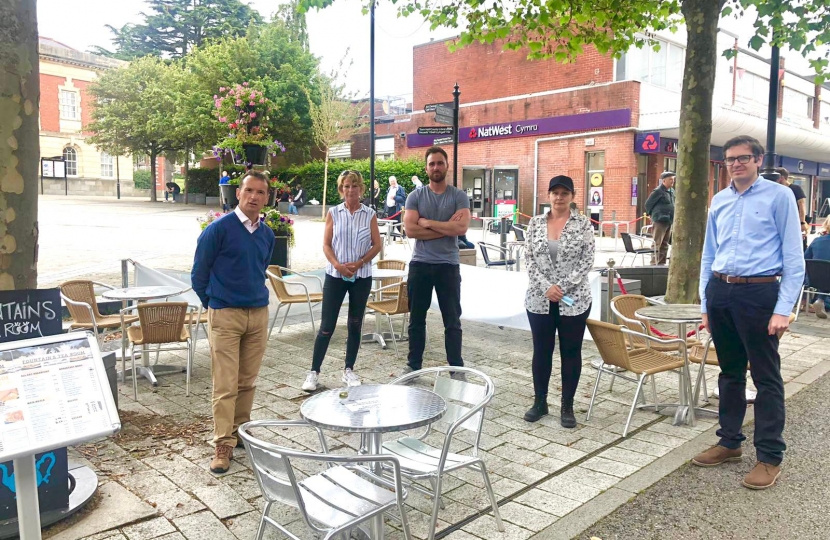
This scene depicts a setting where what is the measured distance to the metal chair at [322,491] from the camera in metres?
2.36

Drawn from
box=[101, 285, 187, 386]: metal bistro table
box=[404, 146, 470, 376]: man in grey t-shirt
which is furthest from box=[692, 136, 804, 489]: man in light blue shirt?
box=[101, 285, 187, 386]: metal bistro table

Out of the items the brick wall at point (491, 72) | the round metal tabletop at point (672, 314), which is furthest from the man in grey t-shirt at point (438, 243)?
the brick wall at point (491, 72)

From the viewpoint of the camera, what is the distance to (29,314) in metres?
3.08

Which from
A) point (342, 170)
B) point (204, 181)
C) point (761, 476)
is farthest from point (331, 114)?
point (761, 476)

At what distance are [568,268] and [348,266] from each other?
1.75 meters

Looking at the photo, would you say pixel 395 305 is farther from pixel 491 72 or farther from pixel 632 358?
pixel 491 72

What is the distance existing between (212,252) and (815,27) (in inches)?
349

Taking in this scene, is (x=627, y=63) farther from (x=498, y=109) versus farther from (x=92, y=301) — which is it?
(x=92, y=301)

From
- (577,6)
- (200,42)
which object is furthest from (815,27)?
(200,42)

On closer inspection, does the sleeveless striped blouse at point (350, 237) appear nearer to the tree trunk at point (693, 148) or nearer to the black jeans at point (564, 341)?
the black jeans at point (564, 341)

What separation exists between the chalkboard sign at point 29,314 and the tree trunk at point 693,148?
298 inches

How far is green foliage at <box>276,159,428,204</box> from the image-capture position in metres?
27.7

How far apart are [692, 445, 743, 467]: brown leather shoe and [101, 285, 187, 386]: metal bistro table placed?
4342mm

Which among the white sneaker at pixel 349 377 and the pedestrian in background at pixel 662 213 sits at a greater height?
the pedestrian in background at pixel 662 213
